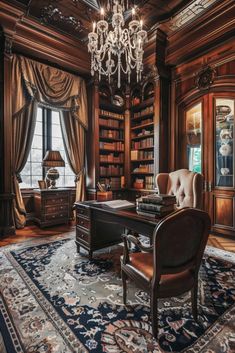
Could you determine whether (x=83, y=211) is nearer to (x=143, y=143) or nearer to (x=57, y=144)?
(x=57, y=144)

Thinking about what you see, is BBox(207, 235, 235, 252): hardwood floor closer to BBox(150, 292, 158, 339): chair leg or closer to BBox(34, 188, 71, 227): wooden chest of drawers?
BBox(150, 292, 158, 339): chair leg

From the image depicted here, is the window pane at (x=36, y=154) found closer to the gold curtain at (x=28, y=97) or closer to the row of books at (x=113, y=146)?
the gold curtain at (x=28, y=97)

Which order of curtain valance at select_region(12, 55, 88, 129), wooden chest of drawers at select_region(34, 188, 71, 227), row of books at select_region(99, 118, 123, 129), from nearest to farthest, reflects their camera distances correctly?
curtain valance at select_region(12, 55, 88, 129), wooden chest of drawers at select_region(34, 188, 71, 227), row of books at select_region(99, 118, 123, 129)

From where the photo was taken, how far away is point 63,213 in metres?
4.27

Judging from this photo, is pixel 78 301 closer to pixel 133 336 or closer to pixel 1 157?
pixel 133 336

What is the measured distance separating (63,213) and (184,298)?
9.82 feet

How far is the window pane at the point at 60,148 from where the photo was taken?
15.9ft

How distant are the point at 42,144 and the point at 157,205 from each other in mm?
3591

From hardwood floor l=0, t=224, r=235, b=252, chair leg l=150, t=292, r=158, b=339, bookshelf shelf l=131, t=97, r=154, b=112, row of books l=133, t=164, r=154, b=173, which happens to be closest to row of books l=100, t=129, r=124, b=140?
bookshelf shelf l=131, t=97, r=154, b=112

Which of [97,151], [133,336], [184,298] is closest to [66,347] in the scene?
[133,336]

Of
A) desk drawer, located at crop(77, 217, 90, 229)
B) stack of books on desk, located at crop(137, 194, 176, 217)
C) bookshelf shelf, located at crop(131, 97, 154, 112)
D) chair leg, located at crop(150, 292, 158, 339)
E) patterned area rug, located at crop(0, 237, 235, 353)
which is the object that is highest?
bookshelf shelf, located at crop(131, 97, 154, 112)

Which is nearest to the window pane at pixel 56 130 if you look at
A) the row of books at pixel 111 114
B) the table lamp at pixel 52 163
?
the table lamp at pixel 52 163

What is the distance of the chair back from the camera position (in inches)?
49.1

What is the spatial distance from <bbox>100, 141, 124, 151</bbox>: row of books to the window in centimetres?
97
